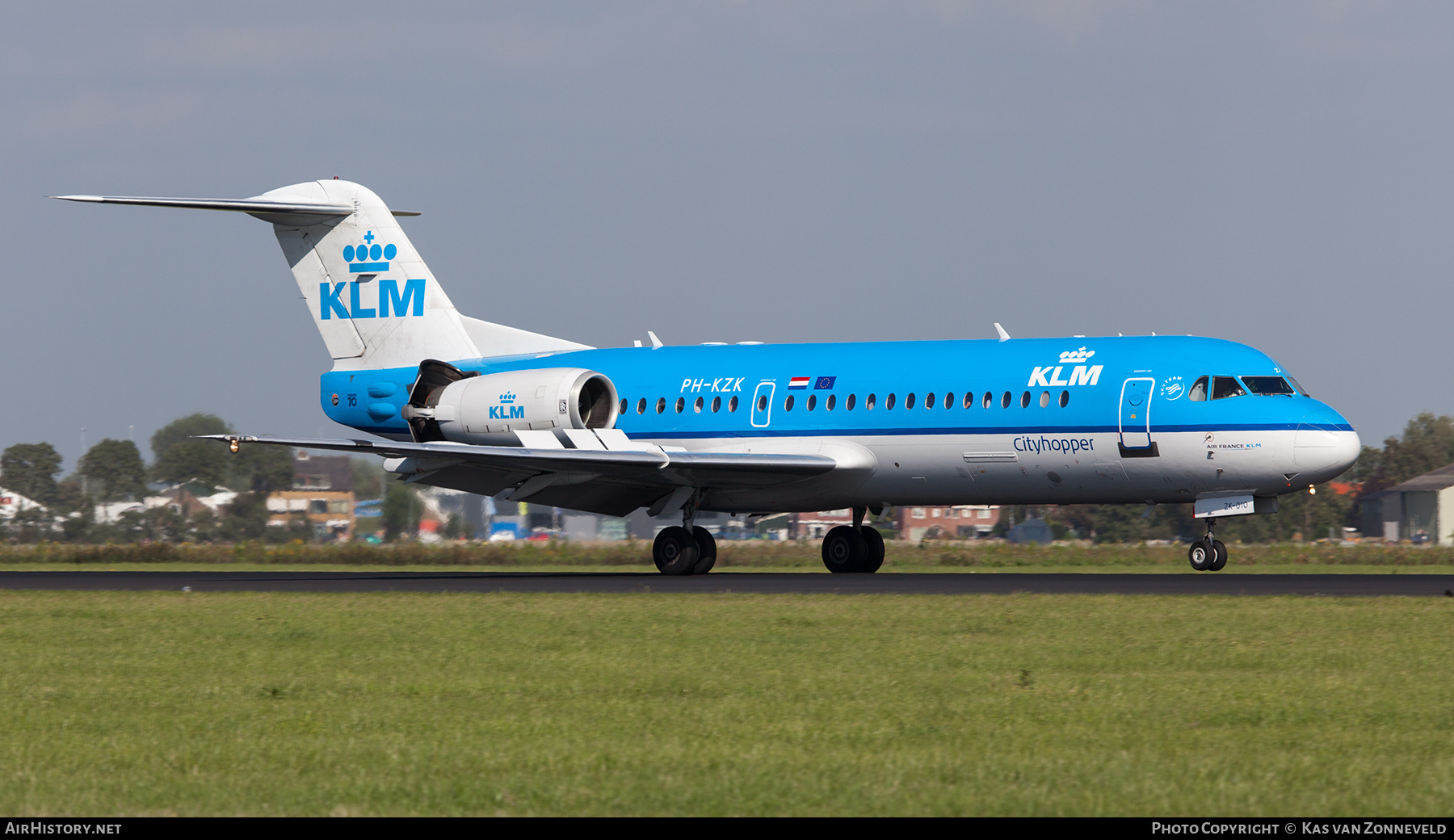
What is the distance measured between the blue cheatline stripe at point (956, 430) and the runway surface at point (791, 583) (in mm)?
2272

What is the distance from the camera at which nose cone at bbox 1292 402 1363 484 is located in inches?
999

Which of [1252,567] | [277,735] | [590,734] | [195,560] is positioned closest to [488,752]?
[590,734]

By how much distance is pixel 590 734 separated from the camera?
993cm

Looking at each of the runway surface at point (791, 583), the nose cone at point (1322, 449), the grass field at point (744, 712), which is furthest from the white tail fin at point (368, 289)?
the grass field at point (744, 712)

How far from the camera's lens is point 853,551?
103 feet

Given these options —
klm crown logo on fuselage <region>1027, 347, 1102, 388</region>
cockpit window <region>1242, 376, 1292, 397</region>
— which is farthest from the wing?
cockpit window <region>1242, 376, 1292, 397</region>

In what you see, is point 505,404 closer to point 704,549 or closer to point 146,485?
point 704,549

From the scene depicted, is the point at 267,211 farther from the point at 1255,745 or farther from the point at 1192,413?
the point at 1255,745

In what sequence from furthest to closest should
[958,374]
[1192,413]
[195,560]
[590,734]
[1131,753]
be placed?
1. [195,560]
2. [958,374]
3. [1192,413]
4. [590,734]
5. [1131,753]

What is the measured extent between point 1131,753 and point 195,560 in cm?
3937

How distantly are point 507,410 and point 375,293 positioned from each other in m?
5.08

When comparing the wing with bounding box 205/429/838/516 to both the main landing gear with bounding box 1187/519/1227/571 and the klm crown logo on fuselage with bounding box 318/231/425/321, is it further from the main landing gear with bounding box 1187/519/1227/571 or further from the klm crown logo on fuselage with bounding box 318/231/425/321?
the main landing gear with bounding box 1187/519/1227/571

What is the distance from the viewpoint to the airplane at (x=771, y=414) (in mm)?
26281
